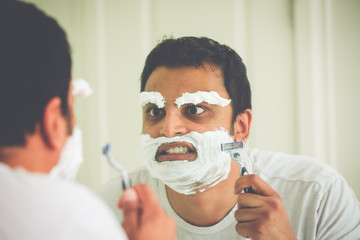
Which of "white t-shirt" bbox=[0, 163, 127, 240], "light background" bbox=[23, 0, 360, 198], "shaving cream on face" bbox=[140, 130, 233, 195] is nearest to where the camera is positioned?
"white t-shirt" bbox=[0, 163, 127, 240]

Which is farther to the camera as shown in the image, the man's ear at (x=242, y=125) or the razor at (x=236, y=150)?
the man's ear at (x=242, y=125)

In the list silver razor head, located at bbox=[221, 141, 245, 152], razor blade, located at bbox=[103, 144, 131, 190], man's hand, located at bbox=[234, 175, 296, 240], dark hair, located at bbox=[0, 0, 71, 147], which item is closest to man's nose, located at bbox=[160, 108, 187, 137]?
silver razor head, located at bbox=[221, 141, 245, 152]

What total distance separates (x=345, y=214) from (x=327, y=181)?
0.11m

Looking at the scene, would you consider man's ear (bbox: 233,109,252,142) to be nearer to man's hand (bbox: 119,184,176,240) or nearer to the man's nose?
the man's nose

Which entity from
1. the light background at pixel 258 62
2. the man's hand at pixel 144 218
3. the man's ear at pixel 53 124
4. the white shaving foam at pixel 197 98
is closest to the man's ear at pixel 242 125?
the white shaving foam at pixel 197 98

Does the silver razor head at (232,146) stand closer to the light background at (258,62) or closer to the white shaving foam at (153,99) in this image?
the white shaving foam at (153,99)

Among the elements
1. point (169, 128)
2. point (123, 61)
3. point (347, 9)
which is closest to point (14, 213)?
point (169, 128)

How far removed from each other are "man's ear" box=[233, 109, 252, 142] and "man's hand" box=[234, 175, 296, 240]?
257mm

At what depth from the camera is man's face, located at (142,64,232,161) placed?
3.04 ft

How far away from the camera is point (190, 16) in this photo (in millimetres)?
1489

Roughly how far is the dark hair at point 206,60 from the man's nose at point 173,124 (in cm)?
16

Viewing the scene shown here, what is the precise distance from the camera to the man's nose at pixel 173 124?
0.92m

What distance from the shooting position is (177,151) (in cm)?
92

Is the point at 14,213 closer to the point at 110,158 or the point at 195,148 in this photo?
the point at 110,158
